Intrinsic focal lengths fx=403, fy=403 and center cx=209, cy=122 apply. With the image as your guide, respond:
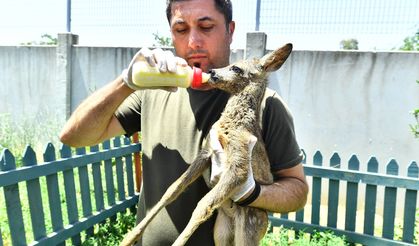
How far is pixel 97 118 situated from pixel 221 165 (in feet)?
2.56

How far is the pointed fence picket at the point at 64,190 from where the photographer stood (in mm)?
3561

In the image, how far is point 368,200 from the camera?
16.4 ft

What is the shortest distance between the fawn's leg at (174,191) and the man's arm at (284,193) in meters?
0.33

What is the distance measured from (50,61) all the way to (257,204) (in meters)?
9.64

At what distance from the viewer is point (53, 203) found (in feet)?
13.6

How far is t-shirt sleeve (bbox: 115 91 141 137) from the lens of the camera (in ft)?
8.40

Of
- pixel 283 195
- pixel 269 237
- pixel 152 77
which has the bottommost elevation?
pixel 269 237

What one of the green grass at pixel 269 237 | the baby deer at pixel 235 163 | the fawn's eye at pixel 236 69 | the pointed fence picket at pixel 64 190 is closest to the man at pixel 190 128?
the baby deer at pixel 235 163

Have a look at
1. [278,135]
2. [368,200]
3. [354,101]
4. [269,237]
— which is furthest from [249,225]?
[354,101]

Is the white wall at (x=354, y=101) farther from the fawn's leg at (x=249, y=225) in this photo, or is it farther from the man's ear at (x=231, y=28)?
the fawn's leg at (x=249, y=225)

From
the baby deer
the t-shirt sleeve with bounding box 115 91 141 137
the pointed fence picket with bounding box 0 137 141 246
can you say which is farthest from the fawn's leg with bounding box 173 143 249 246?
the pointed fence picket with bounding box 0 137 141 246

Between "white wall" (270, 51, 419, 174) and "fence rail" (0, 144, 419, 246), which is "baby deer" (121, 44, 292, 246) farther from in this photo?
"white wall" (270, 51, 419, 174)

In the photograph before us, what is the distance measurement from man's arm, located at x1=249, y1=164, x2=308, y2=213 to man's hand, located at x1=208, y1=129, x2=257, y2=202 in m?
0.10

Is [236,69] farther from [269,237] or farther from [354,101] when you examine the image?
[354,101]
